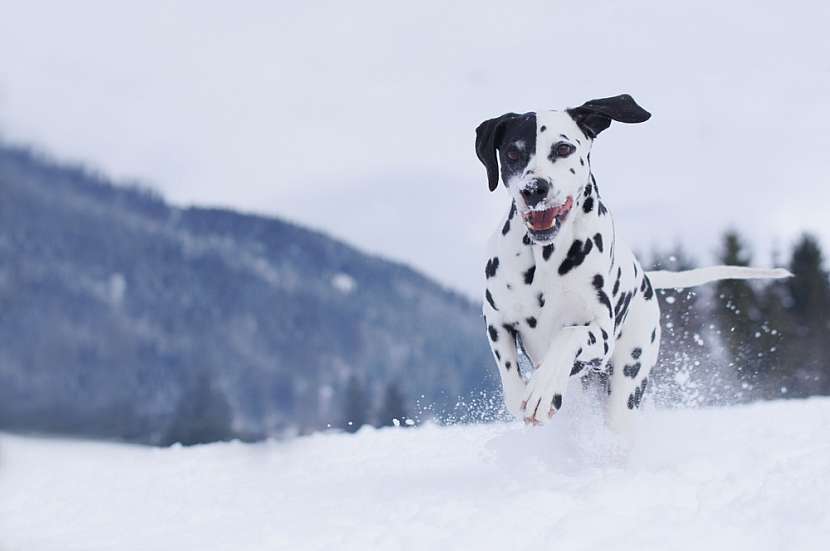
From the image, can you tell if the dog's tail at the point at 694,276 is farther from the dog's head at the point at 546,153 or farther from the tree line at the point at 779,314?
the tree line at the point at 779,314

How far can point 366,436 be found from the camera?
7223 millimetres

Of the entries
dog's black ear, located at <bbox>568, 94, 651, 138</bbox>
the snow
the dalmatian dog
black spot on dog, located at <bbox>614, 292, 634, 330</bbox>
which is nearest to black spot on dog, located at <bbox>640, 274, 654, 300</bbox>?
black spot on dog, located at <bbox>614, 292, 634, 330</bbox>

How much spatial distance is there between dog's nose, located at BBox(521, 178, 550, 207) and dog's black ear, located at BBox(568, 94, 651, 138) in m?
0.61

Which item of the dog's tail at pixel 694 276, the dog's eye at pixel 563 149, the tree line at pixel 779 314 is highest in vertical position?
the dog's eye at pixel 563 149

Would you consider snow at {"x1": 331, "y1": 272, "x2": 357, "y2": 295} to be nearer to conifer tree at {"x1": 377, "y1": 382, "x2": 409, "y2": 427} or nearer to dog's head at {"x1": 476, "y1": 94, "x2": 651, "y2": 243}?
conifer tree at {"x1": 377, "y1": 382, "x2": 409, "y2": 427}

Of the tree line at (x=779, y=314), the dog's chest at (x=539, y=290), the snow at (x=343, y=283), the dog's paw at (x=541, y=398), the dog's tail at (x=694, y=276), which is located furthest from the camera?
the snow at (x=343, y=283)

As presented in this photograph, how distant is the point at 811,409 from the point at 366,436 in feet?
12.4

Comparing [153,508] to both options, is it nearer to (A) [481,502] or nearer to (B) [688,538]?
(A) [481,502]

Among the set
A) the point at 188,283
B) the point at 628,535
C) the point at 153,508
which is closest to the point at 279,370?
the point at 153,508

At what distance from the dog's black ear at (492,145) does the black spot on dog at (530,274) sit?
46 cm

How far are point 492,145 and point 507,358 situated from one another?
1.13 meters

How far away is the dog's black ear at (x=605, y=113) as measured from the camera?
4.31 m

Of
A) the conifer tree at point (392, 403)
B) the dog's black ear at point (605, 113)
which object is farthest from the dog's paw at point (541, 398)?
the conifer tree at point (392, 403)

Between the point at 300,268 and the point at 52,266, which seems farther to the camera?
the point at 300,268
